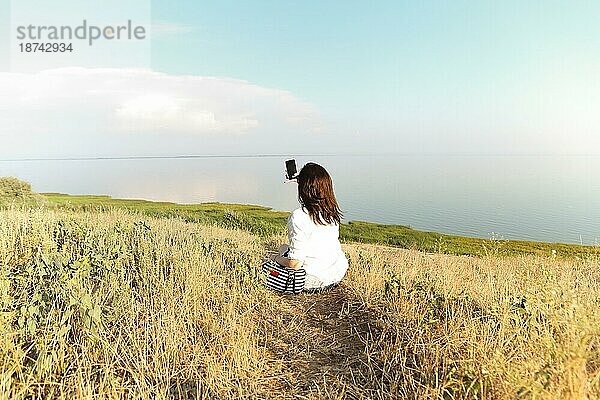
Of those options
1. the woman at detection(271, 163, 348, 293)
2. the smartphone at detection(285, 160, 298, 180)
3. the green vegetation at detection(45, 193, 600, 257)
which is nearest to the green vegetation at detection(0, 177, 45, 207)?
the green vegetation at detection(45, 193, 600, 257)

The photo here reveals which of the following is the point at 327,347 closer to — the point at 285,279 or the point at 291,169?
the point at 285,279

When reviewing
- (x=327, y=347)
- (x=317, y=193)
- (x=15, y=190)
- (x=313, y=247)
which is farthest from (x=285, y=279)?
(x=15, y=190)

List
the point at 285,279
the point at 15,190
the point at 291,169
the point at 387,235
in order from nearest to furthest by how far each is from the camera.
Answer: the point at 285,279 < the point at 291,169 < the point at 15,190 < the point at 387,235

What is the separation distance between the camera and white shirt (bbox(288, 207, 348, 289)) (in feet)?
18.5

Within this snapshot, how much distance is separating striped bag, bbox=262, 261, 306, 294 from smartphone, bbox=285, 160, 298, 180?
4.04ft

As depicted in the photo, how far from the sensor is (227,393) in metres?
3.39

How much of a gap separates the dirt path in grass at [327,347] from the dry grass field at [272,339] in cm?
2

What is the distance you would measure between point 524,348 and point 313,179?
120 inches

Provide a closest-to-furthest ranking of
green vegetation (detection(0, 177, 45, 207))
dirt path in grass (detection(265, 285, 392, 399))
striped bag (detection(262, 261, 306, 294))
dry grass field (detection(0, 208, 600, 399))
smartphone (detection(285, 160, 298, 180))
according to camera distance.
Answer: dry grass field (detection(0, 208, 600, 399)) < dirt path in grass (detection(265, 285, 392, 399)) < striped bag (detection(262, 261, 306, 294)) < smartphone (detection(285, 160, 298, 180)) < green vegetation (detection(0, 177, 45, 207))

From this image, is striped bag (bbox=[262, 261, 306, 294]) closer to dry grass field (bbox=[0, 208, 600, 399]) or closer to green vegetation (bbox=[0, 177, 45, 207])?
dry grass field (bbox=[0, 208, 600, 399])

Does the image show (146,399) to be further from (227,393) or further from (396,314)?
(396,314)

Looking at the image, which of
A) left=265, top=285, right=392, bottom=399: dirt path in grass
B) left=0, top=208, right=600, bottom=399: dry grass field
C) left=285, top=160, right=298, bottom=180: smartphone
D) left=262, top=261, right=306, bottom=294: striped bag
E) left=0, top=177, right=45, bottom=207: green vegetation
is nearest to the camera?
left=0, top=208, right=600, bottom=399: dry grass field

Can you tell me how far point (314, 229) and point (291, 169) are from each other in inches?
36.5

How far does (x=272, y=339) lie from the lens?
443cm
